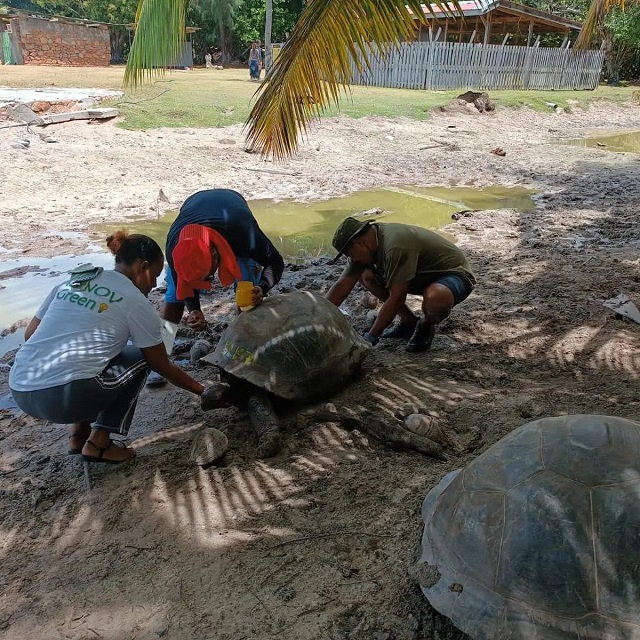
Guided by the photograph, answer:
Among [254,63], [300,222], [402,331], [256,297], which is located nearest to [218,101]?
[300,222]

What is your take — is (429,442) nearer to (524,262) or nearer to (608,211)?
(524,262)

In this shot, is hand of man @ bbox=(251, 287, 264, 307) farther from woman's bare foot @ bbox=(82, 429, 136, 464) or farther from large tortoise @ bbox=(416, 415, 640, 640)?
large tortoise @ bbox=(416, 415, 640, 640)

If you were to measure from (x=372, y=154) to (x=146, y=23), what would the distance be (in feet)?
32.7

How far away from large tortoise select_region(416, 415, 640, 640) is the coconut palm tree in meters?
2.68

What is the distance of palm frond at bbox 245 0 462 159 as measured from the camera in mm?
3709

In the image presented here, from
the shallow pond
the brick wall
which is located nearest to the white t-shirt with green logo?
the shallow pond

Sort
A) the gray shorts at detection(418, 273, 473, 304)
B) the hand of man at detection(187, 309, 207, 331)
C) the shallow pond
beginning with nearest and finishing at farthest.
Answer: the gray shorts at detection(418, 273, 473, 304)
the hand of man at detection(187, 309, 207, 331)
the shallow pond

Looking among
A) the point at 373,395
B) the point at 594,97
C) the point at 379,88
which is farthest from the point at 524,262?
the point at 594,97

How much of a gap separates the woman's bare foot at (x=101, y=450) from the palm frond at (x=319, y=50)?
2.38m

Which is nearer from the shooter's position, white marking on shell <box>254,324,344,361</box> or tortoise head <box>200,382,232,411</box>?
tortoise head <box>200,382,232,411</box>

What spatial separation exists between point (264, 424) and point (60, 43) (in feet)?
105

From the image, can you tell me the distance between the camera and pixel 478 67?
23.4 meters

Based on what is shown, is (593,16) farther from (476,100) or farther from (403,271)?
(476,100)

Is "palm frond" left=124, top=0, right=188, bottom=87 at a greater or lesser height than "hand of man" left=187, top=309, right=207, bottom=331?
greater
